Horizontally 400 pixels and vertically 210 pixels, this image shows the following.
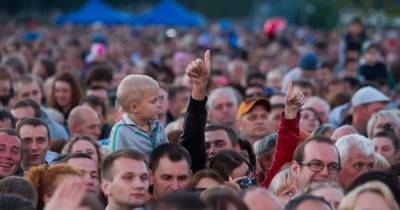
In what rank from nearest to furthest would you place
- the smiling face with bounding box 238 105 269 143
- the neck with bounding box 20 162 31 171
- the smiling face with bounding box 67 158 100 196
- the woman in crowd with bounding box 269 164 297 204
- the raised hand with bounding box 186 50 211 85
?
the woman in crowd with bounding box 269 164 297 204 < the raised hand with bounding box 186 50 211 85 < the smiling face with bounding box 67 158 100 196 < the neck with bounding box 20 162 31 171 < the smiling face with bounding box 238 105 269 143

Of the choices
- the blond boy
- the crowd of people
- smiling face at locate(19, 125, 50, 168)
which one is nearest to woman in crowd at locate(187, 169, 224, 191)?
the crowd of people

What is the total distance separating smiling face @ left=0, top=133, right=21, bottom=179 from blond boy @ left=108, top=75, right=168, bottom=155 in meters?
1.26

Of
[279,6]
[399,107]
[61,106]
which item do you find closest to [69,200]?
[61,106]

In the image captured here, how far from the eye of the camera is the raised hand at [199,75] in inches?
403

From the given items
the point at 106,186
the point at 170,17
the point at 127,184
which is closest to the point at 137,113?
the point at 106,186

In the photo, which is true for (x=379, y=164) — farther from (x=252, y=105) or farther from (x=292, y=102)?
(x=252, y=105)

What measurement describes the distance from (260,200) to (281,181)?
201 centimetres

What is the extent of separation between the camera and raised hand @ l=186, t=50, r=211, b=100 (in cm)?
1023

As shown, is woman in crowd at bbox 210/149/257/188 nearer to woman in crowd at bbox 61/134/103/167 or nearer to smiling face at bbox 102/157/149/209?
woman in crowd at bbox 61/134/103/167

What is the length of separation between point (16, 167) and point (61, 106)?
563 centimetres

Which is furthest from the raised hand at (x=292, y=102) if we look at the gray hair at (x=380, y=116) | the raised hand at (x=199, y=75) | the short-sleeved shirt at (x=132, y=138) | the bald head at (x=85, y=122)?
the bald head at (x=85, y=122)

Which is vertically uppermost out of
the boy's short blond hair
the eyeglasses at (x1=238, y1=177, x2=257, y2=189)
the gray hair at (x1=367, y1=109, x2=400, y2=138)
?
the boy's short blond hair

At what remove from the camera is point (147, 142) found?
10422 mm

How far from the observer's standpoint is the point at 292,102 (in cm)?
1097
